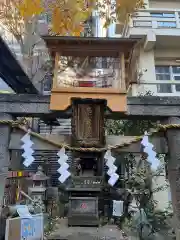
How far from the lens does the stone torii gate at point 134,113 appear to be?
3.53 metres

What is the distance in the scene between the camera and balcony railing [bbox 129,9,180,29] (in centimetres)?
923

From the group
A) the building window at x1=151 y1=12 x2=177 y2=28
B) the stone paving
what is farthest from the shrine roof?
the building window at x1=151 y1=12 x2=177 y2=28

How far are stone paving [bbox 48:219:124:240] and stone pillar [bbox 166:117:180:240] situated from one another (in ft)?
9.50

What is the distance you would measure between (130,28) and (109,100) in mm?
6797

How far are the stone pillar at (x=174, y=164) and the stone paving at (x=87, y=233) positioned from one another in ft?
9.50

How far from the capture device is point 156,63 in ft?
31.5

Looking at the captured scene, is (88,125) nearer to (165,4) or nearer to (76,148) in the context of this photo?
(76,148)

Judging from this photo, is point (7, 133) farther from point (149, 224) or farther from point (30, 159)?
point (149, 224)

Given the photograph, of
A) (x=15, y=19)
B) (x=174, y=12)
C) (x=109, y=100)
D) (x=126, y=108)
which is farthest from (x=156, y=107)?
(x=174, y=12)

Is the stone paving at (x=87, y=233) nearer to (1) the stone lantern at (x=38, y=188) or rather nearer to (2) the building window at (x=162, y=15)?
(1) the stone lantern at (x=38, y=188)

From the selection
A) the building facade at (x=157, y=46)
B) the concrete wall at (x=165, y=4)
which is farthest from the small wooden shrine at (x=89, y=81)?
the concrete wall at (x=165, y=4)

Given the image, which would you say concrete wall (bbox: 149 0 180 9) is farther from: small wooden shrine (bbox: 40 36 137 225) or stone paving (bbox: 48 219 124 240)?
stone paving (bbox: 48 219 124 240)

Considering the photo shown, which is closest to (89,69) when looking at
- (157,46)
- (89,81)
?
(89,81)

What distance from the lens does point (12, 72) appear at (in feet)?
13.7
